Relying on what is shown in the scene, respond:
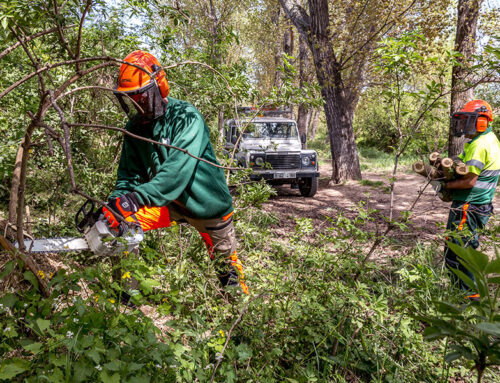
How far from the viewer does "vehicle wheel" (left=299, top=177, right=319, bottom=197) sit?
8750mm

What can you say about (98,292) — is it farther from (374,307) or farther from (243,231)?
(243,231)

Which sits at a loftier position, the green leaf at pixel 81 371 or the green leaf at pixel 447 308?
the green leaf at pixel 447 308

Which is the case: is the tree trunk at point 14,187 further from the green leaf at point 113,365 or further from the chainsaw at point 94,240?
the green leaf at point 113,365

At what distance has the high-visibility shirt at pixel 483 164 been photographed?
3.31 meters

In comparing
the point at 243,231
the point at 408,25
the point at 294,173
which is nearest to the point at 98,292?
the point at 243,231

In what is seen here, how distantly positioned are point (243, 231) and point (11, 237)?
2.06 m

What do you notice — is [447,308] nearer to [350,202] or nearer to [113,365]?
[113,365]

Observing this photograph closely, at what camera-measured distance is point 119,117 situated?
373 cm

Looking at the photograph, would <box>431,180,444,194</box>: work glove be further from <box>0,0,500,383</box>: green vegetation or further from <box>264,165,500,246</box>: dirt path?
<box>264,165,500,246</box>: dirt path

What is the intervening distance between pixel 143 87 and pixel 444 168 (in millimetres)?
3024

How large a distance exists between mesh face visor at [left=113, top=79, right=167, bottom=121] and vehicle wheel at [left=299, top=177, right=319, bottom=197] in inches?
257

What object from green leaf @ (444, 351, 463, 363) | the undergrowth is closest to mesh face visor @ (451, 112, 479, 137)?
the undergrowth

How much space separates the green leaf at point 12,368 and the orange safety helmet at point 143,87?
161 centimetres

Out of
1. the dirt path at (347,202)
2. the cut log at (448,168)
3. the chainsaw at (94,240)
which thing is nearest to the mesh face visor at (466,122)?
the cut log at (448,168)
